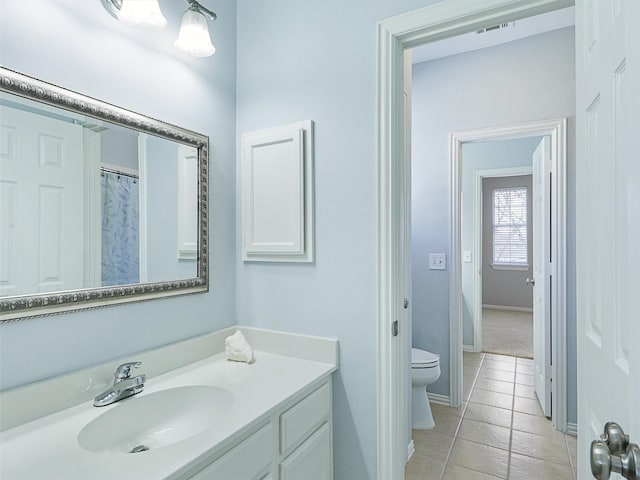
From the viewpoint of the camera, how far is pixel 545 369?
100 inches

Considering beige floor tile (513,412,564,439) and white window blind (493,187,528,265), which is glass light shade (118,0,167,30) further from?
white window blind (493,187,528,265)

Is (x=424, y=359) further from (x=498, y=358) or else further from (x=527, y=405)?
(x=498, y=358)

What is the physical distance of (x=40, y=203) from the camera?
1054 millimetres

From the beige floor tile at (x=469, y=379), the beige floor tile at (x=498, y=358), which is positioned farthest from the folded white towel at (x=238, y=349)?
the beige floor tile at (x=498, y=358)

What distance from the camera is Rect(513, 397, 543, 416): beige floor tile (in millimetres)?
2631

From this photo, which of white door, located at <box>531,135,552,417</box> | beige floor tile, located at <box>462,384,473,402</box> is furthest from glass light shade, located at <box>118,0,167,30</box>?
beige floor tile, located at <box>462,384,473,402</box>

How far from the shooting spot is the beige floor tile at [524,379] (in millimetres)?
3166

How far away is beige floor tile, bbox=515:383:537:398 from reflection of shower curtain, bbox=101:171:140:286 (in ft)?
9.96

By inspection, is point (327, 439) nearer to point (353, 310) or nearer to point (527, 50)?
point (353, 310)

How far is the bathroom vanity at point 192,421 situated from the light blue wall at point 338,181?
3.8 inches

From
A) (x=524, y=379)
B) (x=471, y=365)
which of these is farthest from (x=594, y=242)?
(x=471, y=365)

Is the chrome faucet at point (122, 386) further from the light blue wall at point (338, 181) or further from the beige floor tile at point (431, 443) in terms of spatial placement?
the beige floor tile at point (431, 443)

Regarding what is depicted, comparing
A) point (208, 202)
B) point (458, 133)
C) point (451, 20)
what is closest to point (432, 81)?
point (458, 133)

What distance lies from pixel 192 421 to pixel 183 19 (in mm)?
1458
